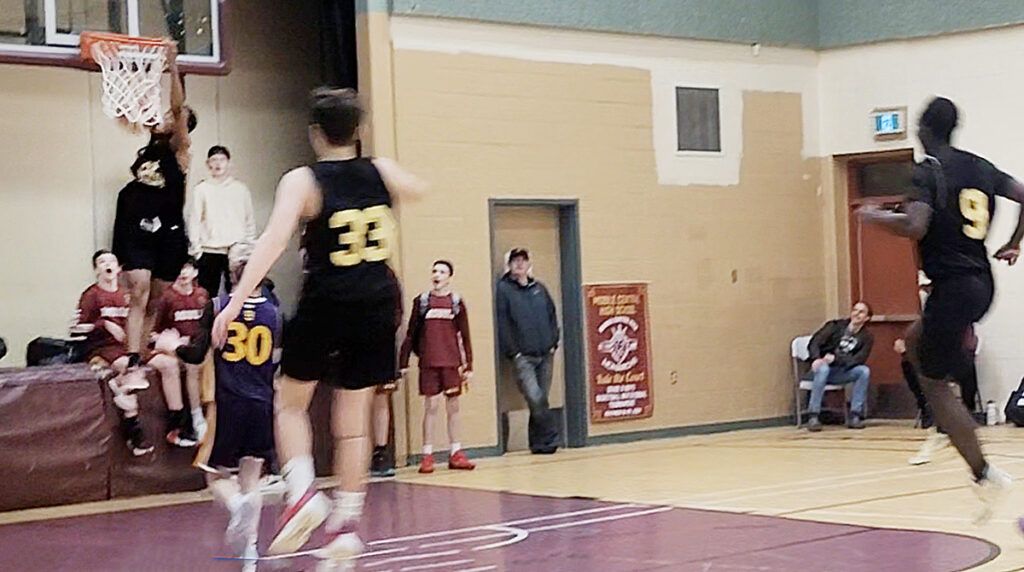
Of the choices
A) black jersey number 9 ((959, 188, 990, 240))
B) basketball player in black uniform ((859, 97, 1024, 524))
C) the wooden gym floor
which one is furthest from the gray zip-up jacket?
black jersey number 9 ((959, 188, 990, 240))

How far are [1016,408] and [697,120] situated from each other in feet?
16.0

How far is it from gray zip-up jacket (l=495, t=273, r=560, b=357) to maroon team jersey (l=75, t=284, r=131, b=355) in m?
4.09

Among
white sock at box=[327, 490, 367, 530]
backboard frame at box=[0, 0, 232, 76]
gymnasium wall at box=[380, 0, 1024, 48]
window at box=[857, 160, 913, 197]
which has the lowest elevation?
white sock at box=[327, 490, 367, 530]

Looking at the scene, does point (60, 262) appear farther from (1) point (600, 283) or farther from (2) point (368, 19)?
(1) point (600, 283)

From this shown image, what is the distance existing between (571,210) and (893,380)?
4790 millimetres

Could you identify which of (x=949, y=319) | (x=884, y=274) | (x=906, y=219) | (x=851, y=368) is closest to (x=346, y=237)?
(x=906, y=219)

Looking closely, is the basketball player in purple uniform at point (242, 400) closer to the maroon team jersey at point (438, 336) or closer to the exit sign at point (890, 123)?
the maroon team jersey at point (438, 336)

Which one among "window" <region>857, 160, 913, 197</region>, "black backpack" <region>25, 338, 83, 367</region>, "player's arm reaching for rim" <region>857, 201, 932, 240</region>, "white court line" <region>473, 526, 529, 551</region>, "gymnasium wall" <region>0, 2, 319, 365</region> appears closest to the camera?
"player's arm reaching for rim" <region>857, 201, 932, 240</region>

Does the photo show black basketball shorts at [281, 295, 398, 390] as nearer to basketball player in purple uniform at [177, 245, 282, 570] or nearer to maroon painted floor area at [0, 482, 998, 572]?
basketball player in purple uniform at [177, 245, 282, 570]

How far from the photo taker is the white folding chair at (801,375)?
18609mm

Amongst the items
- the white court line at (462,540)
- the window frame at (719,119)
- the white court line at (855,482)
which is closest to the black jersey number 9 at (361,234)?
the white court line at (462,540)

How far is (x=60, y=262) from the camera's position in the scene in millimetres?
15328

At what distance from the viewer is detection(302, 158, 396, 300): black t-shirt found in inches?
274

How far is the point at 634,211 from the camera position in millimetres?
17703
